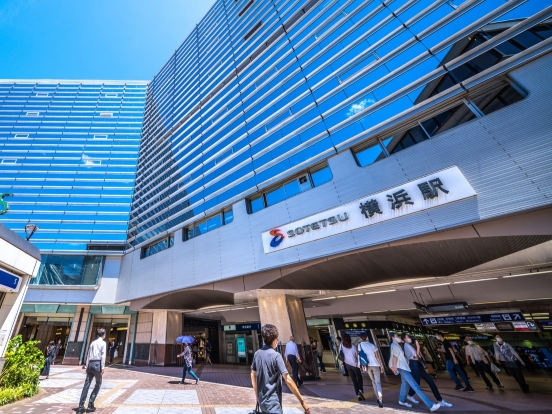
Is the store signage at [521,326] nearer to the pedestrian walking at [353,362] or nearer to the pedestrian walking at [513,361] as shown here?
the pedestrian walking at [513,361]

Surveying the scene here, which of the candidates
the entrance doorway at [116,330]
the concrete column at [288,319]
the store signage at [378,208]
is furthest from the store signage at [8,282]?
the entrance doorway at [116,330]

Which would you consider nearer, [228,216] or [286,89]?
[228,216]

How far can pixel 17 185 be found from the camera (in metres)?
24.4

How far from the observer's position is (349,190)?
950 cm

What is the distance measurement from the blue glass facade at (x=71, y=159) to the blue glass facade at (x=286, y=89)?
131 inches

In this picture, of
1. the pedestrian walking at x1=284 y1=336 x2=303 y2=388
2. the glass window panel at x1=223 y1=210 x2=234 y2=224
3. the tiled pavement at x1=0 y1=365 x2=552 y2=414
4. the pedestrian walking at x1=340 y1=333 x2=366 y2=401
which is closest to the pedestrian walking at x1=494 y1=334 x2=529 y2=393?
the tiled pavement at x1=0 y1=365 x2=552 y2=414

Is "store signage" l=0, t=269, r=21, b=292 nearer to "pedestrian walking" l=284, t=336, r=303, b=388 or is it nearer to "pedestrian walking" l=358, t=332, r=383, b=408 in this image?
"pedestrian walking" l=284, t=336, r=303, b=388

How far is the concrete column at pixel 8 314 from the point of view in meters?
7.25

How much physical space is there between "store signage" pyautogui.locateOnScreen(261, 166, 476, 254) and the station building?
1.7 inches

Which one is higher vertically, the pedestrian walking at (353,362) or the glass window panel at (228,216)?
the glass window panel at (228,216)

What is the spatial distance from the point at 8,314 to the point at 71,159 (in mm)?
24129

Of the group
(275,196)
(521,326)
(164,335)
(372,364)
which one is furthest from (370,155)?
(164,335)

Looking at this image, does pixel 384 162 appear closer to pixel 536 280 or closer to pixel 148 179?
pixel 536 280

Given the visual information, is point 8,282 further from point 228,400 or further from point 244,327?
point 244,327
